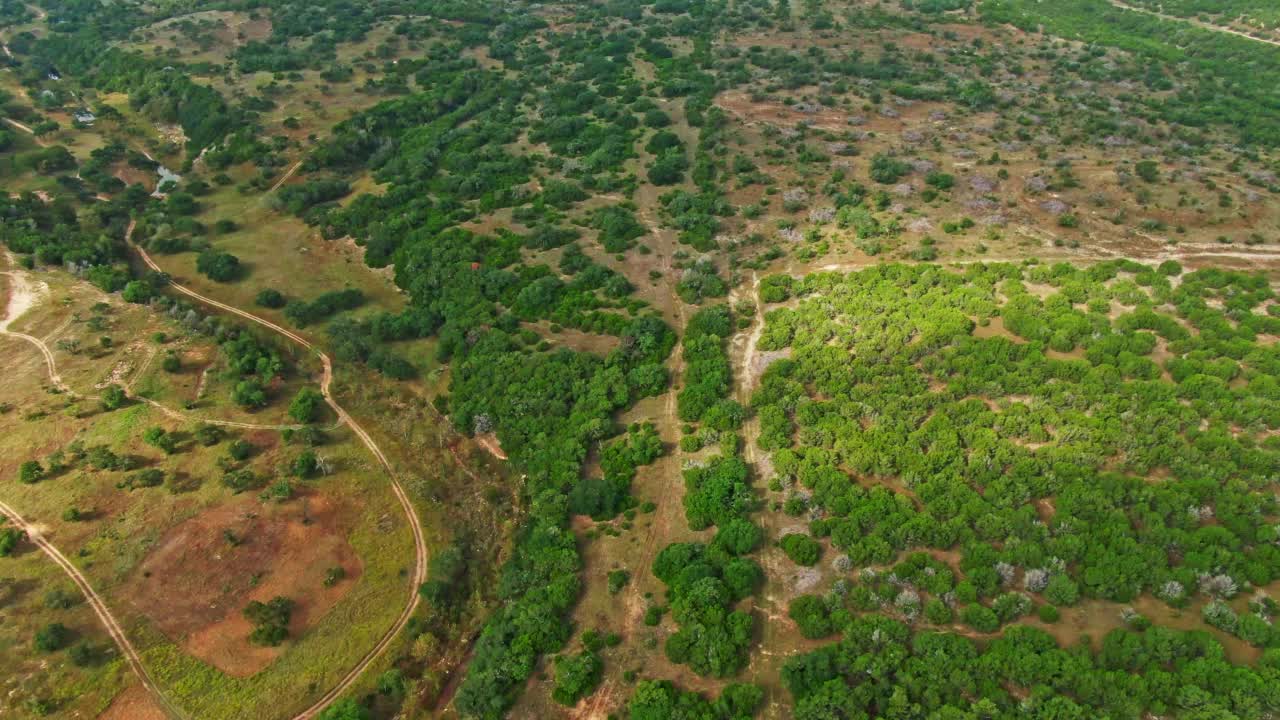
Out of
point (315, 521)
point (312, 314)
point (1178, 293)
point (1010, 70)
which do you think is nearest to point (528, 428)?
point (315, 521)

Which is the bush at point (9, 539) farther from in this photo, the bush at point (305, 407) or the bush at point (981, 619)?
the bush at point (981, 619)

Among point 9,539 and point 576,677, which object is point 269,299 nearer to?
point 9,539

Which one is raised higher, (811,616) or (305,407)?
(811,616)

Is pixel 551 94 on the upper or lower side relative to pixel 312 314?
upper

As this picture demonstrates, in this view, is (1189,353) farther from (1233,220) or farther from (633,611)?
(633,611)

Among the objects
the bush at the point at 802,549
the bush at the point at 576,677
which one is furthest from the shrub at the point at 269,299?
the bush at the point at 802,549

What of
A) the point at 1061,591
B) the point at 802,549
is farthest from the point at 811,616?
the point at 1061,591
